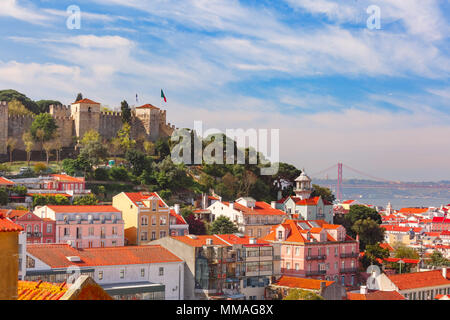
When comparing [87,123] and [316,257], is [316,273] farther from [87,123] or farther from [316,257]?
[87,123]

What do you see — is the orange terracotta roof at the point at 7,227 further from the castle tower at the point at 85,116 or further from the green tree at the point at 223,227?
the castle tower at the point at 85,116

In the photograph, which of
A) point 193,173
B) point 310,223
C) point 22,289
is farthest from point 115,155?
point 22,289

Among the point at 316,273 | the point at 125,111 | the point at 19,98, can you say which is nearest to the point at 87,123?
the point at 125,111

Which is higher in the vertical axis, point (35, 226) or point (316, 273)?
point (35, 226)

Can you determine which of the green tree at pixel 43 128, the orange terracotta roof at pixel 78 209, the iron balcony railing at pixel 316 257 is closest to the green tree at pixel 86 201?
the orange terracotta roof at pixel 78 209

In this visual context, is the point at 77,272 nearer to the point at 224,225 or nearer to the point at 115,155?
the point at 224,225

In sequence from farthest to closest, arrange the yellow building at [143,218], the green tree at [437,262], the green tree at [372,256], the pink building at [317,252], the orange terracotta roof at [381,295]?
the green tree at [437,262] → the green tree at [372,256] → the yellow building at [143,218] → the pink building at [317,252] → the orange terracotta roof at [381,295]
